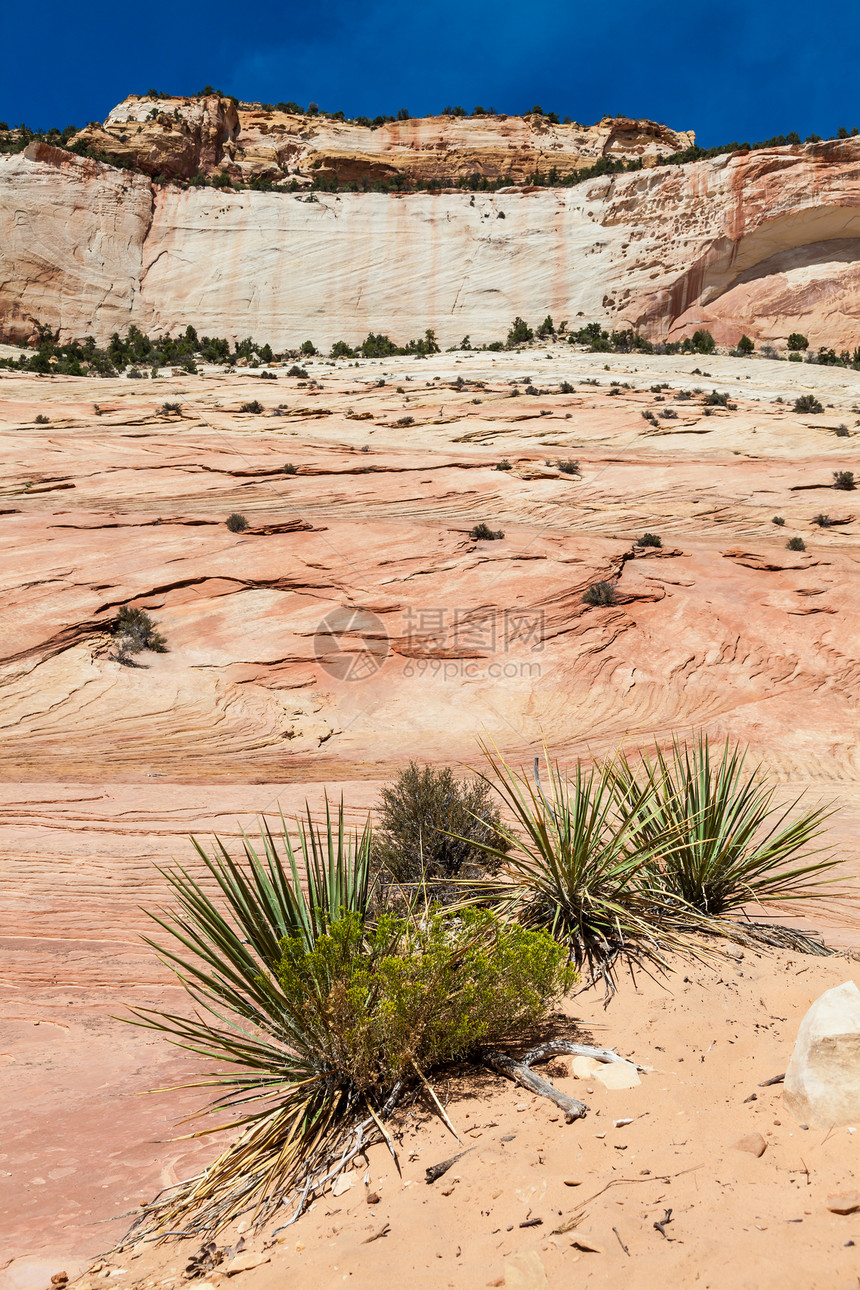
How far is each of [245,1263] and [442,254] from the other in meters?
50.6

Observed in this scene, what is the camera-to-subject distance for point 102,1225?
8.26ft

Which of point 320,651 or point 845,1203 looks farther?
point 320,651

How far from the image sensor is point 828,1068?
2.16 meters

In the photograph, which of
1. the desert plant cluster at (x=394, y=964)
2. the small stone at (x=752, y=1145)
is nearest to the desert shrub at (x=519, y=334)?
the desert plant cluster at (x=394, y=964)

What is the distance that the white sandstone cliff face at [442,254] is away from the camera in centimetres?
3991

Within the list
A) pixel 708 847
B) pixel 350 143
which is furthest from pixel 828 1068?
pixel 350 143

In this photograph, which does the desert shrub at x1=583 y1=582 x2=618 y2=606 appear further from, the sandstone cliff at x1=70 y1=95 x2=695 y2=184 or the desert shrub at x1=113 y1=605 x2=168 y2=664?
the sandstone cliff at x1=70 y1=95 x2=695 y2=184

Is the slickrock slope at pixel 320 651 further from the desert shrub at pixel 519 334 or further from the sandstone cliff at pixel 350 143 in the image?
the sandstone cliff at pixel 350 143

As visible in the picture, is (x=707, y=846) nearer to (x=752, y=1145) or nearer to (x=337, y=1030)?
(x=752, y=1145)

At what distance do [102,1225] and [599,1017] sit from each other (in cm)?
197

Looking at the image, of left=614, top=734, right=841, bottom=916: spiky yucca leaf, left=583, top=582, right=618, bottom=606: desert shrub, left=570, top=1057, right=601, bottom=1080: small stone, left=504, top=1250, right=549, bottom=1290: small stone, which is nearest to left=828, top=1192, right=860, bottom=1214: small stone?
left=504, top=1250, right=549, bottom=1290: small stone

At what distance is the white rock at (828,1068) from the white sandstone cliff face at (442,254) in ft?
138

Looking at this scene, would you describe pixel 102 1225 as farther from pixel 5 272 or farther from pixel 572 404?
pixel 5 272

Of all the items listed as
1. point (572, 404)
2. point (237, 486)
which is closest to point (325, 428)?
point (237, 486)
